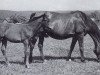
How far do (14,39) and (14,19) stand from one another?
543 inches

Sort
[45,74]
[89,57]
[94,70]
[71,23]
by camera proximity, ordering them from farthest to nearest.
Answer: [89,57], [71,23], [94,70], [45,74]

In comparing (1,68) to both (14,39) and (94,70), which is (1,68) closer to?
(14,39)

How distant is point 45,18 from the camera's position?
36.1 ft

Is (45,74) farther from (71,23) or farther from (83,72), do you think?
(71,23)

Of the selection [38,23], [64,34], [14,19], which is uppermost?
[38,23]

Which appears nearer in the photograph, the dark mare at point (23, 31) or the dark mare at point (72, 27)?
the dark mare at point (23, 31)

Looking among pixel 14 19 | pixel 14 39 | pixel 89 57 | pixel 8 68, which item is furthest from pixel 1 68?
pixel 14 19

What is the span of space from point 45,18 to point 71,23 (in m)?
1.98

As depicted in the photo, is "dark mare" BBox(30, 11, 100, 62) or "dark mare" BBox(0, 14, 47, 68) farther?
"dark mare" BBox(30, 11, 100, 62)

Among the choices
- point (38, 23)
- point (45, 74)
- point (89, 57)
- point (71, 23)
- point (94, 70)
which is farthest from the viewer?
point (89, 57)

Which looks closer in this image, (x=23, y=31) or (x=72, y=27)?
(x=23, y=31)

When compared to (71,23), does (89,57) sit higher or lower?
lower

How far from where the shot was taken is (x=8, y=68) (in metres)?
10.8

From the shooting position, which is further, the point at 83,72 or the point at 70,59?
the point at 70,59
